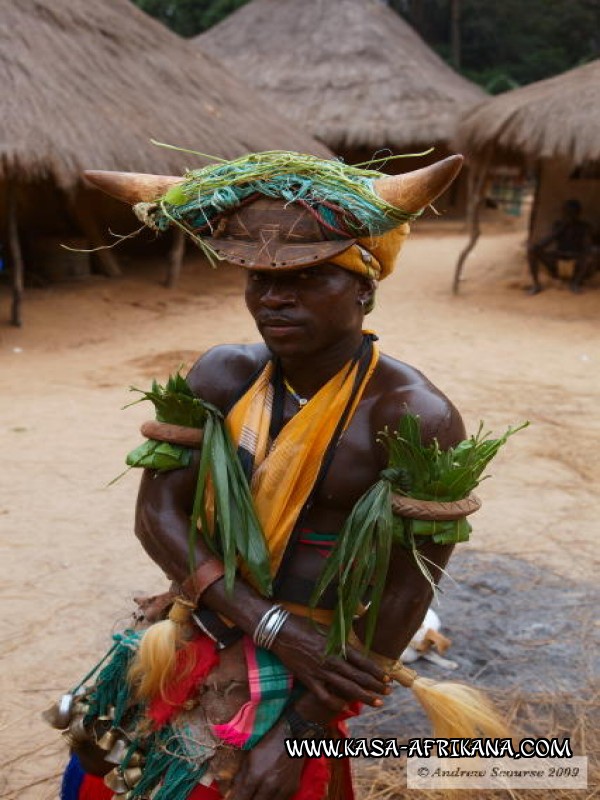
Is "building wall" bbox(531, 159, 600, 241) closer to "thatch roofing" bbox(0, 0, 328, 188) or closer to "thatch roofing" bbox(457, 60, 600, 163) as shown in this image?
"thatch roofing" bbox(457, 60, 600, 163)

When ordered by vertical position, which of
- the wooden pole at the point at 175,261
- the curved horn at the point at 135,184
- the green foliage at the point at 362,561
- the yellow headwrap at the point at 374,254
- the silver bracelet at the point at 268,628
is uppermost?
the curved horn at the point at 135,184

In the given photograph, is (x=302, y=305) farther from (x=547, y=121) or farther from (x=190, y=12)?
(x=190, y=12)

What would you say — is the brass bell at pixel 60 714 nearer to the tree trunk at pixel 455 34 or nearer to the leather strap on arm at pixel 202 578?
the leather strap on arm at pixel 202 578

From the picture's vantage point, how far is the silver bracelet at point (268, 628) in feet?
5.46

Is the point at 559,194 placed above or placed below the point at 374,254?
below

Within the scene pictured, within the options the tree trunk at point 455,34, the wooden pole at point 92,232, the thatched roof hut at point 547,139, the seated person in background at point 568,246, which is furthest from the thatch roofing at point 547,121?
the tree trunk at point 455,34

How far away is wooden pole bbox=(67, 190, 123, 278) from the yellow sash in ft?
35.1

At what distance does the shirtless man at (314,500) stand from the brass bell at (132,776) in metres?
0.26

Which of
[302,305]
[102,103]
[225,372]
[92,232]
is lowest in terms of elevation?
[92,232]

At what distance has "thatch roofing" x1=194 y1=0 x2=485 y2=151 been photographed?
1895 cm

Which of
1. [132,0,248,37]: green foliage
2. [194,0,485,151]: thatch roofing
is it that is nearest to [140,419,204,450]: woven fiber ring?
[194,0,485,151]: thatch roofing

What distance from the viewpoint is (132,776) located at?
71.2 inches

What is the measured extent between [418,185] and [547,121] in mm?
10012

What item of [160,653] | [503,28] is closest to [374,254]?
[160,653]
